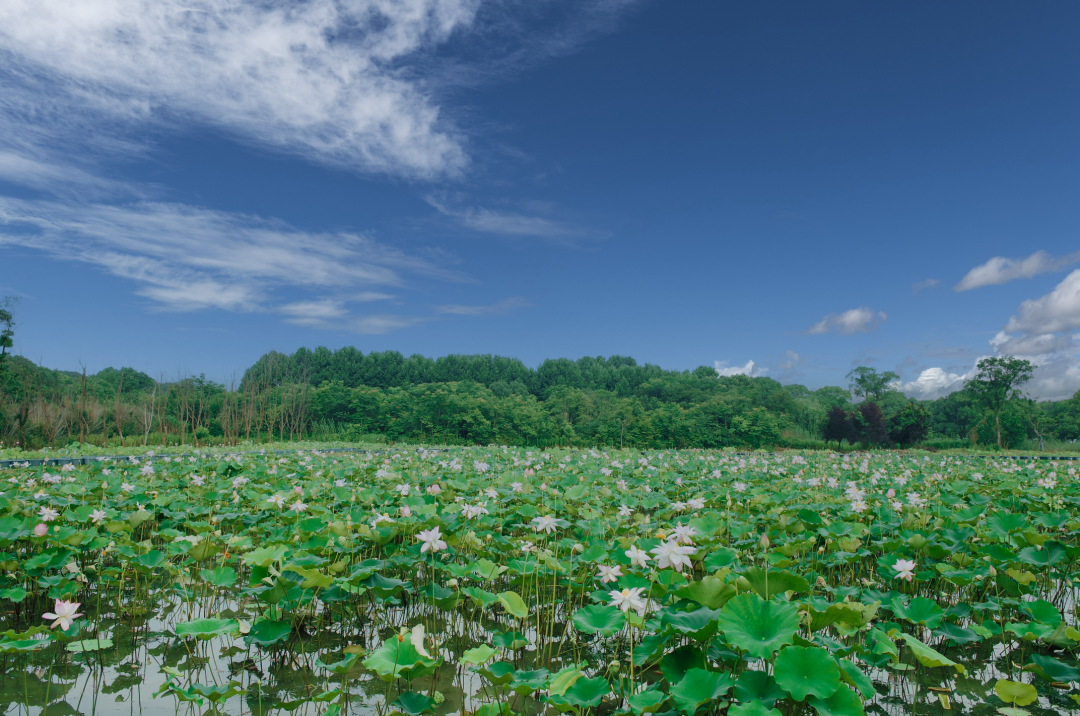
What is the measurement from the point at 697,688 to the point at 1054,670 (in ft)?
6.23

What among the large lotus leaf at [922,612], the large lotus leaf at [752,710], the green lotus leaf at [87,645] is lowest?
the green lotus leaf at [87,645]

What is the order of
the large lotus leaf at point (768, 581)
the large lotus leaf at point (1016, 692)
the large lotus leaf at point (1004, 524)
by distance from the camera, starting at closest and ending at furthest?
the large lotus leaf at point (1016, 692) → the large lotus leaf at point (768, 581) → the large lotus leaf at point (1004, 524)

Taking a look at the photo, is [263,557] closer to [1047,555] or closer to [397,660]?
[397,660]

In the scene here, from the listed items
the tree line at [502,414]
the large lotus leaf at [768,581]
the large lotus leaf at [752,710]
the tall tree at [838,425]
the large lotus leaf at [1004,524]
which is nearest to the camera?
the large lotus leaf at [752,710]

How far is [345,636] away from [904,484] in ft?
24.7

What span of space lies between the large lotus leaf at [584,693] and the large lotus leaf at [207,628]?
4.81 ft

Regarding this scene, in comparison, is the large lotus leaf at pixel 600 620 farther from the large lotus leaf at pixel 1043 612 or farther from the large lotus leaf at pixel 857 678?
the large lotus leaf at pixel 1043 612

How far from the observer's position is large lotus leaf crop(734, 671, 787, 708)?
1.97m

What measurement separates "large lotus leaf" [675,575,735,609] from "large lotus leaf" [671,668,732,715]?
37 centimetres

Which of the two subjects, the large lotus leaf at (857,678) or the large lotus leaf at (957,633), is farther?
the large lotus leaf at (957,633)

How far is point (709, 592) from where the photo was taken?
90.0 inches

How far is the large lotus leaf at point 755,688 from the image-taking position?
1975 millimetres

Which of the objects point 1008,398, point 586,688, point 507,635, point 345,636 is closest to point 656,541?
point 507,635

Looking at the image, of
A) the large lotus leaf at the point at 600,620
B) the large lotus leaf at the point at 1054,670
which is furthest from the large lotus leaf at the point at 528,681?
the large lotus leaf at the point at 1054,670
